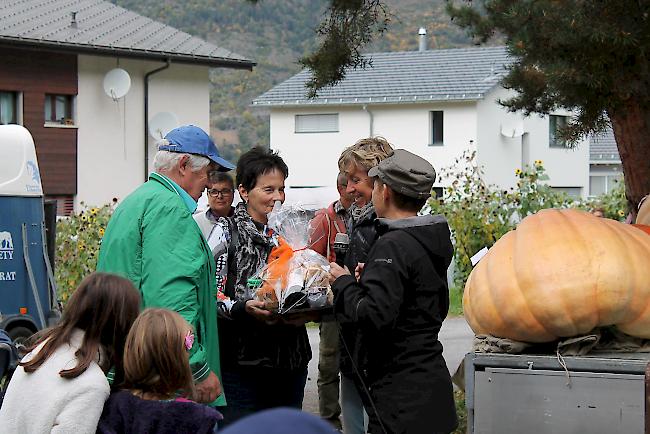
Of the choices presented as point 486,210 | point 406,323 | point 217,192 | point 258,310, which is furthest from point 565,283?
point 486,210

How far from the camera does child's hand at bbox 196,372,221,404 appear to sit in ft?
14.3

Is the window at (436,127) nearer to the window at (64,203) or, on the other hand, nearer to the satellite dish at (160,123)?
the satellite dish at (160,123)

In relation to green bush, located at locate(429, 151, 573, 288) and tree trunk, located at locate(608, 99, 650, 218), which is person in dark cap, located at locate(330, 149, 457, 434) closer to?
tree trunk, located at locate(608, 99, 650, 218)

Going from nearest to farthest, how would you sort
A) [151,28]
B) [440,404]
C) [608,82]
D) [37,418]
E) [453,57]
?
1. [37,418]
2. [440,404]
3. [608,82]
4. [151,28]
5. [453,57]

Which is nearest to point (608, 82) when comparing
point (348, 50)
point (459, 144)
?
point (348, 50)

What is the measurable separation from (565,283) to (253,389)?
1.53 meters

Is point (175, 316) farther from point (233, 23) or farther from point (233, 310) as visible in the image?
point (233, 23)

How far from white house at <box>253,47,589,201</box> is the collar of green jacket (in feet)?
123

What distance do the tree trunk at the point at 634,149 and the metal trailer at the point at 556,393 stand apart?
337cm

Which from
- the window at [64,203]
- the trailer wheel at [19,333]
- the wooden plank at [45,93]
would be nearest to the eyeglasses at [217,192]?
the trailer wheel at [19,333]

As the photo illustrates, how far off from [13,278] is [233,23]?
85630 mm

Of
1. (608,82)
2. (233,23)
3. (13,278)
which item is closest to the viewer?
(608,82)

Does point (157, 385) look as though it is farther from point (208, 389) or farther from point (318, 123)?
point (318, 123)

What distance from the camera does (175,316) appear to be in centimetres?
392
